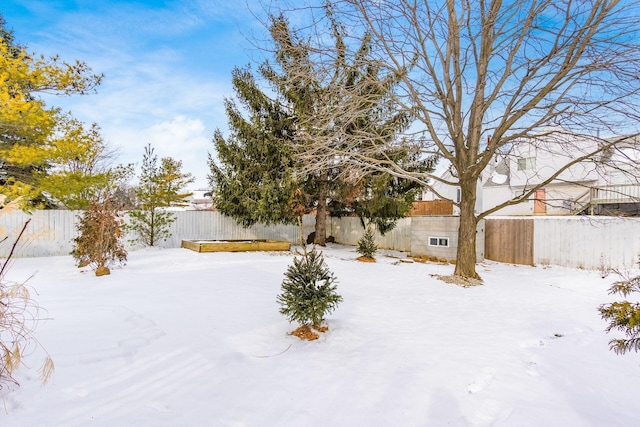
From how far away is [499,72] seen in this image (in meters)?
8.39

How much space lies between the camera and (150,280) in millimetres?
7254

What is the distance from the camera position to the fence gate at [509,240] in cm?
1084

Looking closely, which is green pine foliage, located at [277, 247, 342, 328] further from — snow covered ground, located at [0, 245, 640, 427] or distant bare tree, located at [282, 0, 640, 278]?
distant bare tree, located at [282, 0, 640, 278]

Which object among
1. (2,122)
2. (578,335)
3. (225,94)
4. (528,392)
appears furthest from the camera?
(225,94)

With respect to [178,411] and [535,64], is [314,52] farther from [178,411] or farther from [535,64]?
[178,411]

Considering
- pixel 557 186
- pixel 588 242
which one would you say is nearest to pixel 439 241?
pixel 588 242

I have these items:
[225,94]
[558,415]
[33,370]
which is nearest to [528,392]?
[558,415]

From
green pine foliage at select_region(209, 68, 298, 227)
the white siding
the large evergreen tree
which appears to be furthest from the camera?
green pine foliage at select_region(209, 68, 298, 227)

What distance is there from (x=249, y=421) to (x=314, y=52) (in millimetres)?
7470

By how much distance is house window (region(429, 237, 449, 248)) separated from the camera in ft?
38.3

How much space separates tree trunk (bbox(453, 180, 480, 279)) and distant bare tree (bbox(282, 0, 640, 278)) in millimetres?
25

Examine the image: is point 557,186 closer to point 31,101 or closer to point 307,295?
point 307,295

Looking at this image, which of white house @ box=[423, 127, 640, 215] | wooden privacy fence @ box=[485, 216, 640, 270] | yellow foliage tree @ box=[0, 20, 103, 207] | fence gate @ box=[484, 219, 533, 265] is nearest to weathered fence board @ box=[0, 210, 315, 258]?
yellow foliage tree @ box=[0, 20, 103, 207]

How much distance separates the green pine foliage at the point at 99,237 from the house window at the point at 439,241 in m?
9.42
